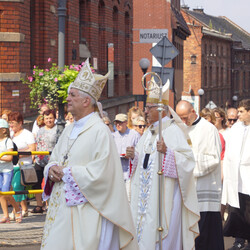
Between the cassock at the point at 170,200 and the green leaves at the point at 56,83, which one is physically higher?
the green leaves at the point at 56,83

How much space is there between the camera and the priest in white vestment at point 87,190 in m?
6.12

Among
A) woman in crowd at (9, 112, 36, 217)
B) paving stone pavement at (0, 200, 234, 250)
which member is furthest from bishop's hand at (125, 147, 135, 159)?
woman in crowd at (9, 112, 36, 217)

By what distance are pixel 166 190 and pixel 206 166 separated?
4.18ft

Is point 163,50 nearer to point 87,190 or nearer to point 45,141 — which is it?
point 45,141

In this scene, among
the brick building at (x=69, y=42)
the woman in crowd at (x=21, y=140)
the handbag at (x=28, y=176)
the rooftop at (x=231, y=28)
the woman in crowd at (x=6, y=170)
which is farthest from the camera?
the rooftop at (x=231, y=28)

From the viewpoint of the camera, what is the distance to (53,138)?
40.3 feet

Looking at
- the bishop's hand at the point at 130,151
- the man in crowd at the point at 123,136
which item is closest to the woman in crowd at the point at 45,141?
the man in crowd at the point at 123,136

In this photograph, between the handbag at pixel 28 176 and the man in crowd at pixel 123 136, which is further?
the man in crowd at pixel 123 136

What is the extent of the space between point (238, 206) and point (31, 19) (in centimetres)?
1009

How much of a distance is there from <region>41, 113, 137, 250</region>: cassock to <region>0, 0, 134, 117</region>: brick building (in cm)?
1005

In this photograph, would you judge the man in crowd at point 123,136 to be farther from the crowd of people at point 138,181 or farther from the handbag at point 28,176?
the handbag at point 28,176

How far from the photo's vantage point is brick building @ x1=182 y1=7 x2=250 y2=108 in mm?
62188

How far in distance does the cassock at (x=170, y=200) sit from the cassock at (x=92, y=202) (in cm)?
135

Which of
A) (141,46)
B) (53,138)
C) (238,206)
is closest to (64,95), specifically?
(53,138)
